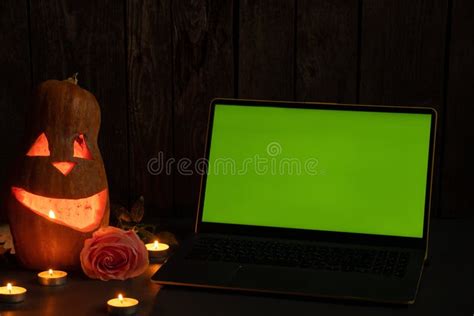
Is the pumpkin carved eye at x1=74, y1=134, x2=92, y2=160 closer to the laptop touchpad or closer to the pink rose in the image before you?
the pink rose

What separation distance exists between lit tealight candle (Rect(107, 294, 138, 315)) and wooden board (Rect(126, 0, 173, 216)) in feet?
Answer: 1.95

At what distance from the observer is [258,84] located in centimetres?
170

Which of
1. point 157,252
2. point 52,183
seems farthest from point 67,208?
point 157,252

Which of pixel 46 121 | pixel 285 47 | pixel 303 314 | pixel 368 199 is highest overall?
pixel 285 47

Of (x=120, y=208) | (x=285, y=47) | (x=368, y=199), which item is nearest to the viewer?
(x=368, y=199)

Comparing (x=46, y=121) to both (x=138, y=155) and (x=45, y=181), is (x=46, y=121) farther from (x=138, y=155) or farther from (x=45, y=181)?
(x=138, y=155)

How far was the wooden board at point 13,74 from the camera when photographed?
5.49 ft

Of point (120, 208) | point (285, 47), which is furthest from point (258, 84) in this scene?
point (120, 208)

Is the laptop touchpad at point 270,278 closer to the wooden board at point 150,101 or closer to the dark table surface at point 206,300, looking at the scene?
the dark table surface at point 206,300

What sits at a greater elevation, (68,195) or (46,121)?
(46,121)

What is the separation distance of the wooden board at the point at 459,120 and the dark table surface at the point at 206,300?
372mm

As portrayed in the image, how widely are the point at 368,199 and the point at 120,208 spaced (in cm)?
49

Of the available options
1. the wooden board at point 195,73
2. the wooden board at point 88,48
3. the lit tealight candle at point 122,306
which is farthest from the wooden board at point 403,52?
the lit tealight candle at point 122,306

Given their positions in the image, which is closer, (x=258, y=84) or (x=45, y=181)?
Result: (x=45, y=181)
